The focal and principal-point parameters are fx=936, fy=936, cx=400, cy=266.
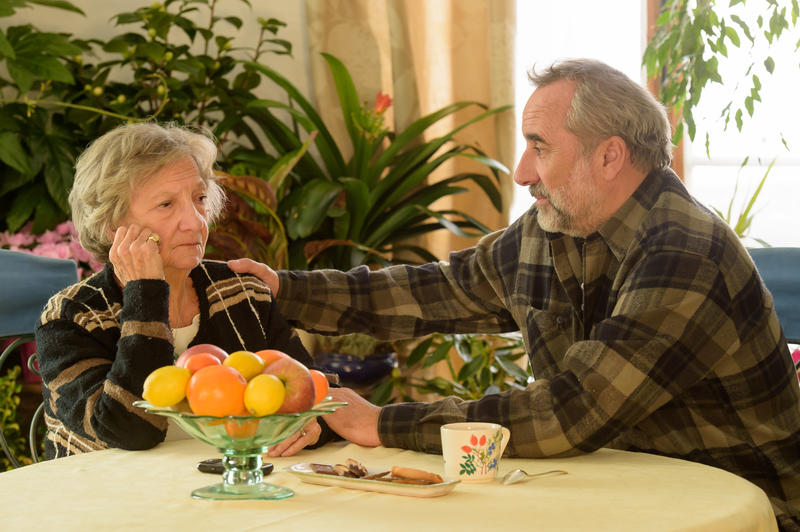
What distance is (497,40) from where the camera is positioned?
345 centimetres

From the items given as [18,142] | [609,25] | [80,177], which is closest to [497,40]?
[609,25]

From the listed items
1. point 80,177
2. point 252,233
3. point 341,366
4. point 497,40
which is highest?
point 497,40

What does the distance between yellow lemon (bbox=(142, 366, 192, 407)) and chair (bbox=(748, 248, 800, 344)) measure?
4.72 feet

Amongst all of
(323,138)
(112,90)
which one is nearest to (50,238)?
(112,90)

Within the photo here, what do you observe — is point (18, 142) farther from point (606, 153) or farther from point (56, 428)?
point (606, 153)

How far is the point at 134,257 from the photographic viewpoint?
1679 mm

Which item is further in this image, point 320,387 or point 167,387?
point 320,387

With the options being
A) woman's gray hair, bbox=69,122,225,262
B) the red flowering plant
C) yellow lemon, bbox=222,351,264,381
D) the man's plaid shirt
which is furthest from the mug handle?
the red flowering plant

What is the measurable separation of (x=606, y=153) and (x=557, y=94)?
15 cm

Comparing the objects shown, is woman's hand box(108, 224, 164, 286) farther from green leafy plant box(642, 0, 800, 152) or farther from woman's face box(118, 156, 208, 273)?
green leafy plant box(642, 0, 800, 152)

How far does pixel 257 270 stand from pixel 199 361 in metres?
0.86

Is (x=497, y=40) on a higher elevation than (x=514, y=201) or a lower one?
higher

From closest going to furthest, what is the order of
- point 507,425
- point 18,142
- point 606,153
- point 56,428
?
point 507,425 → point 56,428 → point 606,153 → point 18,142

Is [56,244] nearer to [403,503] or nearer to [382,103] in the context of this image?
[382,103]
